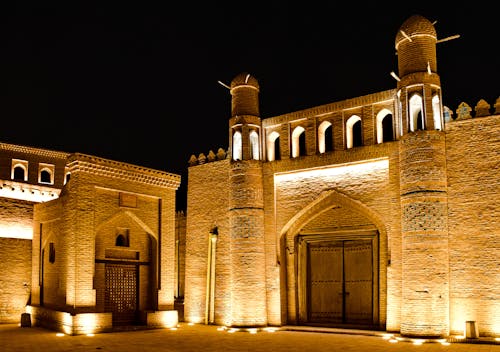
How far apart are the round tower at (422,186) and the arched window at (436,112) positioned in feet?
0.08

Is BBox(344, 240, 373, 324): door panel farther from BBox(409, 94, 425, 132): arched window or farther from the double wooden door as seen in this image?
BBox(409, 94, 425, 132): arched window

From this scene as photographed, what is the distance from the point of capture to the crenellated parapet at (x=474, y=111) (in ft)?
41.9

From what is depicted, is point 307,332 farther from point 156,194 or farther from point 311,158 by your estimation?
point 156,194

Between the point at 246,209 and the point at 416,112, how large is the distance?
5089 mm

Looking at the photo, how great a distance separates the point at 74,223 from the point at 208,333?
4.47m

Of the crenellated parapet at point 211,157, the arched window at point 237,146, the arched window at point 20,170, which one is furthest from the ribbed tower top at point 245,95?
the arched window at point 20,170

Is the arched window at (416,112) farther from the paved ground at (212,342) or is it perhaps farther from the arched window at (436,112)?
the paved ground at (212,342)

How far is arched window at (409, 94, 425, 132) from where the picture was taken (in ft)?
43.4

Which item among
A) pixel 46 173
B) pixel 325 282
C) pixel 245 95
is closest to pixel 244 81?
pixel 245 95

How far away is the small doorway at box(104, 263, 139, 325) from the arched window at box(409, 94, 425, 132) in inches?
346

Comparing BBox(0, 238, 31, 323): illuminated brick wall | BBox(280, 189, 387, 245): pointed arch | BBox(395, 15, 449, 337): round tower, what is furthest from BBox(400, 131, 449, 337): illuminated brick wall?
BBox(0, 238, 31, 323): illuminated brick wall

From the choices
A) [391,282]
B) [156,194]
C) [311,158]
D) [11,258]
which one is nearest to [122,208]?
[156,194]

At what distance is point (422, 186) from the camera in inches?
500

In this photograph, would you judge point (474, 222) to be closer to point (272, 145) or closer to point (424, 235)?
point (424, 235)
